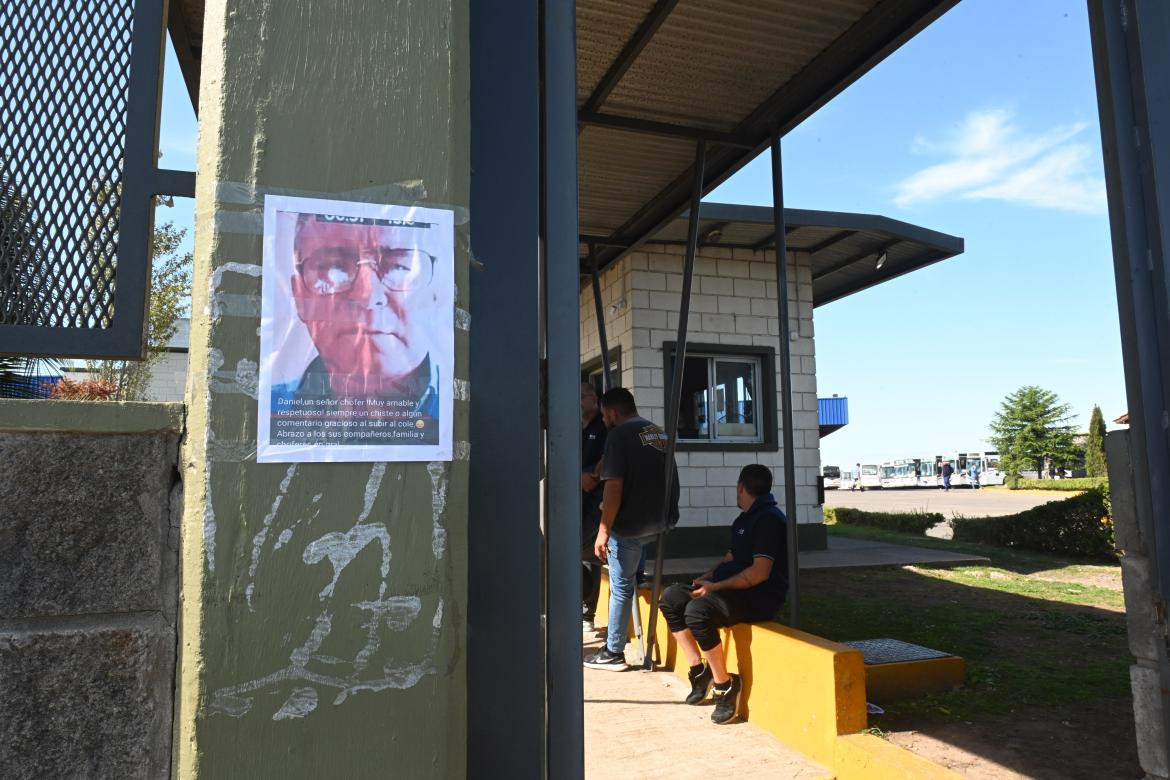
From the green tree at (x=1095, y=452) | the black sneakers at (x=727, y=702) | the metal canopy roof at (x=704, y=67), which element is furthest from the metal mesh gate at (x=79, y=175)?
the green tree at (x=1095, y=452)

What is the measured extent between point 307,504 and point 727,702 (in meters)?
3.44

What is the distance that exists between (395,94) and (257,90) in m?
0.28

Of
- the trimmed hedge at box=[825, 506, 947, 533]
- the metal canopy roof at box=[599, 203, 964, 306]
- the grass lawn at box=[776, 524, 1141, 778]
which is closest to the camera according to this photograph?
the grass lawn at box=[776, 524, 1141, 778]

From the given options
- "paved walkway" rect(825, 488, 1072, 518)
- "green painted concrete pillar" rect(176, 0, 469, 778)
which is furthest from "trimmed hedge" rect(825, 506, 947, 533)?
"green painted concrete pillar" rect(176, 0, 469, 778)

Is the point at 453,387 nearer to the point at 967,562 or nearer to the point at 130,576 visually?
the point at 130,576

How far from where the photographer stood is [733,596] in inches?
179

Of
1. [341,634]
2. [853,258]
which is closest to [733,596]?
[341,634]

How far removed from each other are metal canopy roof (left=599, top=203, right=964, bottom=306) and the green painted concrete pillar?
7.49 meters

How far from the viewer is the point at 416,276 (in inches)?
67.7

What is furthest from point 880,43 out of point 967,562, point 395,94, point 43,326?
point 967,562

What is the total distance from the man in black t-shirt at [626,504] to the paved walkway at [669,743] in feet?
2.02

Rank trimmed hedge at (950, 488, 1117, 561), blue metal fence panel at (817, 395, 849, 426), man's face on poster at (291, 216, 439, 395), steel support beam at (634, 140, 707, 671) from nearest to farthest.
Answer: man's face on poster at (291, 216, 439, 395), steel support beam at (634, 140, 707, 671), trimmed hedge at (950, 488, 1117, 561), blue metal fence panel at (817, 395, 849, 426)

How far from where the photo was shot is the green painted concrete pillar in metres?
1.55

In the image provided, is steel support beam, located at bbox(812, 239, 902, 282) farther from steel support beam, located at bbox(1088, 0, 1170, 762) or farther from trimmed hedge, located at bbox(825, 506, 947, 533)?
steel support beam, located at bbox(1088, 0, 1170, 762)
